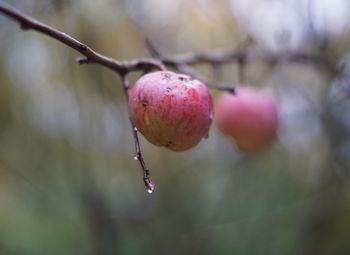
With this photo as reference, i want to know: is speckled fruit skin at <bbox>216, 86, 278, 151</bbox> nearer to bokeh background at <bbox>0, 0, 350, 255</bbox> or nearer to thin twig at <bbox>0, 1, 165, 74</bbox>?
bokeh background at <bbox>0, 0, 350, 255</bbox>

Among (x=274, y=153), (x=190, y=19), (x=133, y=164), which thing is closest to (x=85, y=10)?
(x=190, y=19)

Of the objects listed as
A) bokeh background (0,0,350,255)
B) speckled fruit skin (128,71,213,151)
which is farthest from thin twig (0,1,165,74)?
bokeh background (0,0,350,255)

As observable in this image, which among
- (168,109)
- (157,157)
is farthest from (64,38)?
(157,157)

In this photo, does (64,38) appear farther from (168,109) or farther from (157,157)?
(157,157)

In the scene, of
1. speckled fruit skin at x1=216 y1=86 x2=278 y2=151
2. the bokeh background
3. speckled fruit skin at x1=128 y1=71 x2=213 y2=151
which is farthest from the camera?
the bokeh background

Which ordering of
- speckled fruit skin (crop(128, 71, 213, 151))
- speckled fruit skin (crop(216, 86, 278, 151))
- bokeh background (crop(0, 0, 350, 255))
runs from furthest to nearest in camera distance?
bokeh background (crop(0, 0, 350, 255)) < speckled fruit skin (crop(216, 86, 278, 151)) < speckled fruit skin (crop(128, 71, 213, 151))

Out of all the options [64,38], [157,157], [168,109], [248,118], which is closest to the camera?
[64,38]

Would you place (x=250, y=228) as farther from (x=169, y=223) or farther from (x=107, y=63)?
(x=107, y=63)
